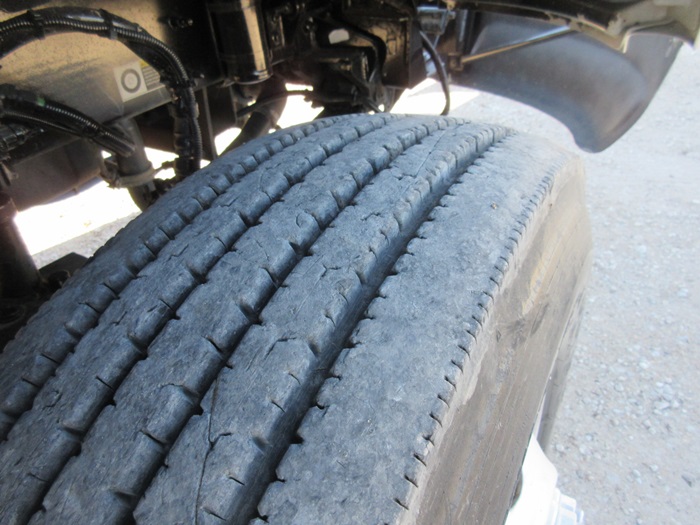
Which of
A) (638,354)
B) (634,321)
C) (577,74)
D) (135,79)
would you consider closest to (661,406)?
(638,354)

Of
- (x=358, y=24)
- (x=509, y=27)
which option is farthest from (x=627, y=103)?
(x=358, y=24)

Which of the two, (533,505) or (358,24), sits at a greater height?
(358,24)

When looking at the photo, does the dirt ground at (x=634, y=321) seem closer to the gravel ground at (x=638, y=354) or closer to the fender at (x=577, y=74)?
the gravel ground at (x=638, y=354)

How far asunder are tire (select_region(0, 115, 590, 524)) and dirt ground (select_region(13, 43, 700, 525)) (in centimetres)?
76

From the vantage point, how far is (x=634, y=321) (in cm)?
186

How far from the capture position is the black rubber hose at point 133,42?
72cm

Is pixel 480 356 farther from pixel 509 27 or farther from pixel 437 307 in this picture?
pixel 509 27

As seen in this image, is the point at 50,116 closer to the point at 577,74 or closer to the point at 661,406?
the point at 577,74

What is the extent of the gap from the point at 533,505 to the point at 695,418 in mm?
890

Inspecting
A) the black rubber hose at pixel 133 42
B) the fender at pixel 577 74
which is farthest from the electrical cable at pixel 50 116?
the fender at pixel 577 74

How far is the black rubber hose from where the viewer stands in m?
0.72

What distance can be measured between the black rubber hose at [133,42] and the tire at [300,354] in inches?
8.9

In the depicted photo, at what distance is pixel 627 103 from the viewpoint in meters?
1.58

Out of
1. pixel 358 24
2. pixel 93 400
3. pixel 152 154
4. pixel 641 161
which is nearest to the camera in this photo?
pixel 93 400
